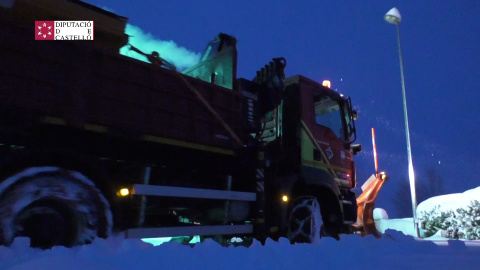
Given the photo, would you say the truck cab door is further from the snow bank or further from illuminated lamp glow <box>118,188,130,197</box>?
illuminated lamp glow <box>118,188,130,197</box>

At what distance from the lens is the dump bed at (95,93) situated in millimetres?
3311

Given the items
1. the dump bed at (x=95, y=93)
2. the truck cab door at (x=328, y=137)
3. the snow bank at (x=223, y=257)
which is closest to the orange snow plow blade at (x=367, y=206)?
the truck cab door at (x=328, y=137)

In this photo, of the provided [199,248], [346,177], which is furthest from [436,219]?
[199,248]

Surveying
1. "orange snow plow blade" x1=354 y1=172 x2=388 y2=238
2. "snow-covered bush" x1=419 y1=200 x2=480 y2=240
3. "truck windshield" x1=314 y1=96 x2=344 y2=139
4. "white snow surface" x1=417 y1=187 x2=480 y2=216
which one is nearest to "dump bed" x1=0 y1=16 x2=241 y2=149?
"truck windshield" x1=314 y1=96 x2=344 y2=139

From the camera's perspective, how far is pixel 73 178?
3.54 m

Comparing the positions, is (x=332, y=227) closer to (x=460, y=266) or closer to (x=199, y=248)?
(x=460, y=266)

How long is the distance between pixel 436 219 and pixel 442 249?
7.51 metres

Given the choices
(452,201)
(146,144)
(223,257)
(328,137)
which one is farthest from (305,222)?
(452,201)

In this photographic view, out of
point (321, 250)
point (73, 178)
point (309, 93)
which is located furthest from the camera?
point (309, 93)

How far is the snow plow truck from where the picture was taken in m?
3.36

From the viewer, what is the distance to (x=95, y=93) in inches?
149

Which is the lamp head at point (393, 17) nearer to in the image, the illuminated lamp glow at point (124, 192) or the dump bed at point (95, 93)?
the dump bed at point (95, 93)

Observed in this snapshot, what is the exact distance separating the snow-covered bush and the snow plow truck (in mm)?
6362

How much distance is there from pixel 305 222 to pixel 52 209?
3.66 metres
